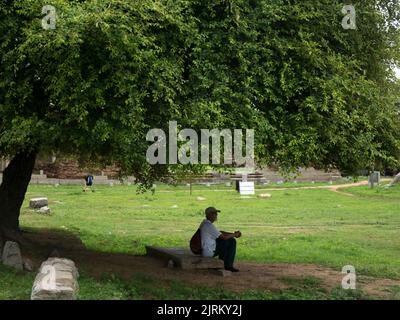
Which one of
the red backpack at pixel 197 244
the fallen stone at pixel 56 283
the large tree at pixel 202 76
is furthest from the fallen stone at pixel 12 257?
the red backpack at pixel 197 244

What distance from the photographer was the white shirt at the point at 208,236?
11930mm

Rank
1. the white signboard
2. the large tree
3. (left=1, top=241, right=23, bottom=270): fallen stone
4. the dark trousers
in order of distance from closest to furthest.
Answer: the large tree → (left=1, top=241, right=23, bottom=270): fallen stone → the dark trousers → the white signboard

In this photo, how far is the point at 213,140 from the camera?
9.25 m

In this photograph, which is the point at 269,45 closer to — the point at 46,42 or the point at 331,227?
the point at 46,42

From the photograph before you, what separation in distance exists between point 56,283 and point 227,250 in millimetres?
4488

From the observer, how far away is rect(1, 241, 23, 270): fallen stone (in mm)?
10680

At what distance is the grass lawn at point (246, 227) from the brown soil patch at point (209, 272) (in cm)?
35

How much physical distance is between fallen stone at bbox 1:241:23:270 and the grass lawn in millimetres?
327

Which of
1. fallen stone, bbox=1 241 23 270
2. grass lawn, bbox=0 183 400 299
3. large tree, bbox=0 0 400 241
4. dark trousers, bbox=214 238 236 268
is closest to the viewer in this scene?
large tree, bbox=0 0 400 241

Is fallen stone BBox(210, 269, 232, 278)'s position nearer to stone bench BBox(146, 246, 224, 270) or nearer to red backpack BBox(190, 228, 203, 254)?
stone bench BBox(146, 246, 224, 270)

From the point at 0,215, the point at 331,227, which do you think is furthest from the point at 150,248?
the point at 331,227

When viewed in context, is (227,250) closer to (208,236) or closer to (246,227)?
(208,236)

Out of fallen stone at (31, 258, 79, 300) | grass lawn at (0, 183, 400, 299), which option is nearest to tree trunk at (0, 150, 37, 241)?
grass lawn at (0, 183, 400, 299)

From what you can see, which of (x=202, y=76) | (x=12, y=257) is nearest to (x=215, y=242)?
(x=12, y=257)
